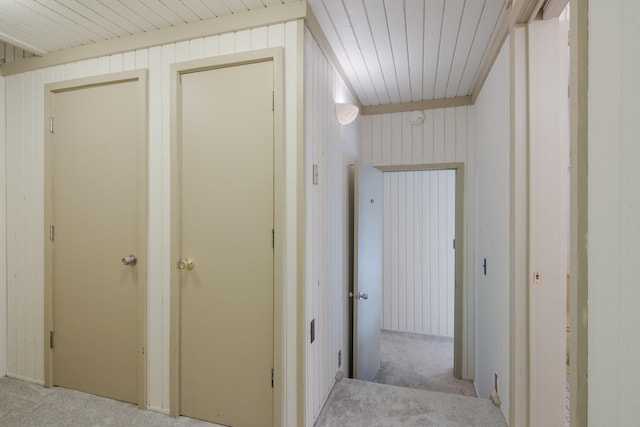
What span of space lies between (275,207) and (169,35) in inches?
48.7

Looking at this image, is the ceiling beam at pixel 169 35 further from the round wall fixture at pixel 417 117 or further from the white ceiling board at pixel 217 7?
the round wall fixture at pixel 417 117

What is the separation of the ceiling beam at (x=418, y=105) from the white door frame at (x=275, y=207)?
1896 millimetres

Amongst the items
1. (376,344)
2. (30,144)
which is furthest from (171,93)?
(376,344)

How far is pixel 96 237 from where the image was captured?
2041mm

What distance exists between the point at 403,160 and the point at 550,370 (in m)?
2.23

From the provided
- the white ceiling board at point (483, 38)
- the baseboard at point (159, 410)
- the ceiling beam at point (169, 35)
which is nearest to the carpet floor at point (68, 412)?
the baseboard at point (159, 410)

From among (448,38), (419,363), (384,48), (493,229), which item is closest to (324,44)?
(384,48)

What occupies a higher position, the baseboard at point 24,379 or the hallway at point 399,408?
the baseboard at point 24,379

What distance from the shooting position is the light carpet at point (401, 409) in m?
1.84

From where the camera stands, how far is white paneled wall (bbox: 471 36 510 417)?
1.82 metres

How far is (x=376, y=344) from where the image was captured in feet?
10.7

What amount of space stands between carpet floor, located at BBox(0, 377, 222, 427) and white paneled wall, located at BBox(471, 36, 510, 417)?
185 centimetres

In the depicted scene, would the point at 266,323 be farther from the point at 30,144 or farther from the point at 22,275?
the point at 30,144
